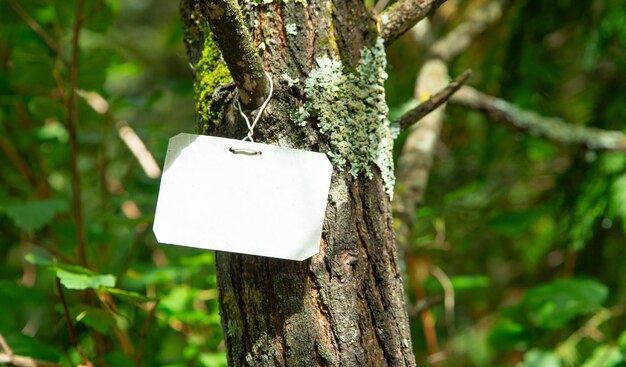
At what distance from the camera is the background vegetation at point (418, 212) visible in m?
1.50

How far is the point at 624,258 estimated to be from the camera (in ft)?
7.27

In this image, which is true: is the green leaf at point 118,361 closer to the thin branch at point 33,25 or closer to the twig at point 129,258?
the twig at point 129,258

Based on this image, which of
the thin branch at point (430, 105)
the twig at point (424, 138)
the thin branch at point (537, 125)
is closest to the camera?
the thin branch at point (430, 105)

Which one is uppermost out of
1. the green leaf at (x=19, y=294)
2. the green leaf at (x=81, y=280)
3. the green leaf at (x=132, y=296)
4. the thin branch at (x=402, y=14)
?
the thin branch at (x=402, y=14)

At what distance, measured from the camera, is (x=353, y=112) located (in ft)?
2.73

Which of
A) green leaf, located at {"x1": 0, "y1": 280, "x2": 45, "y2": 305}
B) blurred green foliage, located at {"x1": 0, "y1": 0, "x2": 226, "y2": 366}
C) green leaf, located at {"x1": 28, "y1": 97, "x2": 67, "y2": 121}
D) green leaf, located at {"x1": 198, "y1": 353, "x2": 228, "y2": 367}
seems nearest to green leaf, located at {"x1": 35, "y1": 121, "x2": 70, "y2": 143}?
blurred green foliage, located at {"x1": 0, "y1": 0, "x2": 226, "y2": 366}

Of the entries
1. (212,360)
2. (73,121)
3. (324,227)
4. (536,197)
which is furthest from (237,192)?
(536,197)

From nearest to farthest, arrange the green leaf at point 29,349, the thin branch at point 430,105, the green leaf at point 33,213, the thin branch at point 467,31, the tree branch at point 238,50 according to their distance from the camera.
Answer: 1. the tree branch at point 238,50
2. the thin branch at point 430,105
3. the green leaf at point 29,349
4. the green leaf at point 33,213
5. the thin branch at point 467,31

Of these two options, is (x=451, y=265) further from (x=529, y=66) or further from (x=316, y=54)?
(x=316, y=54)

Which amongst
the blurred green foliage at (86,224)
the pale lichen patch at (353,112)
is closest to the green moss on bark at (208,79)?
the pale lichen patch at (353,112)

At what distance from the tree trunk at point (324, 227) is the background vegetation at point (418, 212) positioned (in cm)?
41

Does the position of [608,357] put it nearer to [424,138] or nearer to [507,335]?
[507,335]

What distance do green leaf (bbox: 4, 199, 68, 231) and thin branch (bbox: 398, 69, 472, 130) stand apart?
78 centimetres

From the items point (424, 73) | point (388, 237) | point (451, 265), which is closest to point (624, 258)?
point (451, 265)
